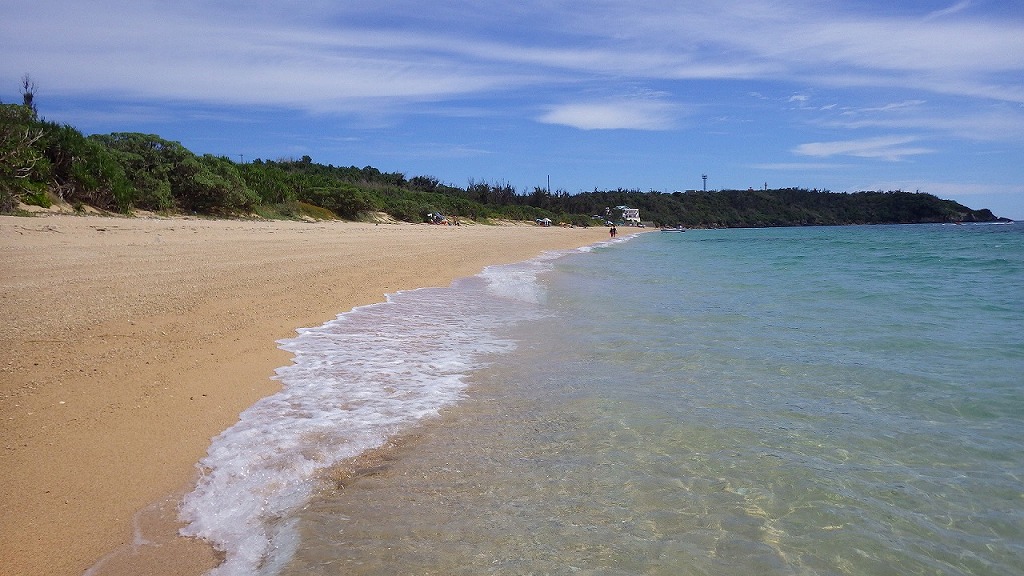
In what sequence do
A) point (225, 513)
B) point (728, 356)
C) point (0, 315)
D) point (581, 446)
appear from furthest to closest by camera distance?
point (728, 356)
point (0, 315)
point (581, 446)
point (225, 513)

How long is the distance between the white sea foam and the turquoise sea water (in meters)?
0.02

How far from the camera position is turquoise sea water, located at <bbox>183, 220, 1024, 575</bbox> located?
2.36 m

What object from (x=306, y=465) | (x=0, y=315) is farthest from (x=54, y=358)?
(x=306, y=465)

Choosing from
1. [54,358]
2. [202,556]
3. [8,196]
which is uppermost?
[8,196]

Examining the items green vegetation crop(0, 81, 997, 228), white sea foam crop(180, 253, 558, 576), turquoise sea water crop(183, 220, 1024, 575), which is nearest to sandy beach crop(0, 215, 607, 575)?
white sea foam crop(180, 253, 558, 576)

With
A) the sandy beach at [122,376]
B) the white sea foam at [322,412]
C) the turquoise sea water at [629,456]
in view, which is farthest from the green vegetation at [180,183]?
the turquoise sea water at [629,456]

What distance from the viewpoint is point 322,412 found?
12.4 ft

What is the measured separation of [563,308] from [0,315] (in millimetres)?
5946

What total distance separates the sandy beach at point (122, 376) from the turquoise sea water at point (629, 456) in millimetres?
232

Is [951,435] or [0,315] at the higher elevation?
[0,315]

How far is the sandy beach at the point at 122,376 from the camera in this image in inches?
90.2

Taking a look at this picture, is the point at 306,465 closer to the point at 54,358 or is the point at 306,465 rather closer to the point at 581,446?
the point at 581,446

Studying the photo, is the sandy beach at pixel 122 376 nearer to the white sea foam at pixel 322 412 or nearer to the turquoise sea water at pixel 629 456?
the white sea foam at pixel 322 412

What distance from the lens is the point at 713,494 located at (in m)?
2.83
